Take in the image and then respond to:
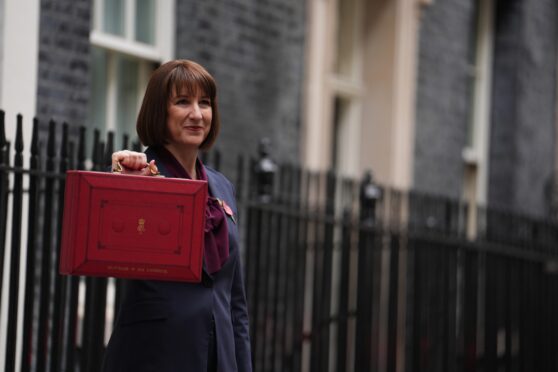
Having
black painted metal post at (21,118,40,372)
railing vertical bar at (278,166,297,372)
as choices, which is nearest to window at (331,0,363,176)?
railing vertical bar at (278,166,297,372)

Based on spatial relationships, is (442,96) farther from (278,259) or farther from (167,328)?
(167,328)

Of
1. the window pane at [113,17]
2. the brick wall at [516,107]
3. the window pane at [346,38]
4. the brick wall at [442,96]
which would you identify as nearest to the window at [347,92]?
the window pane at [346,38]

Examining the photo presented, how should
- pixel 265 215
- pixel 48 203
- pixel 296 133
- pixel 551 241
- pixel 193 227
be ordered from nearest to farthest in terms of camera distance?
pixel 193 227
pixel 48 203
pixel 265 215
pixel 296 133
pixel 551 241

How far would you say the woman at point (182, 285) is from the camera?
4.20 meters

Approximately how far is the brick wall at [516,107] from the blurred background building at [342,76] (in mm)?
15

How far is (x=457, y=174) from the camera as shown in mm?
12672

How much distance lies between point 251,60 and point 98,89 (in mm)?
1632

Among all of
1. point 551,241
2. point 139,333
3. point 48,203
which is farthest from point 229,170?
point 139,333

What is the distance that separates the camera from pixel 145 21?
8.31 m

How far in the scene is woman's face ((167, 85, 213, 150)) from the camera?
4291mm

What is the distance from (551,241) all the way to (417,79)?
6.19ft

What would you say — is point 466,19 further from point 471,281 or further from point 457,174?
point 471,281

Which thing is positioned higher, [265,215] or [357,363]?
[265,215]

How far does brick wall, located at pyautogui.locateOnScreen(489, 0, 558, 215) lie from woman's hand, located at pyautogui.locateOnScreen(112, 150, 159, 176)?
10.2 m
